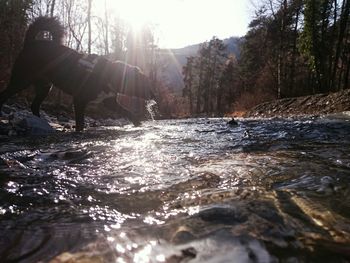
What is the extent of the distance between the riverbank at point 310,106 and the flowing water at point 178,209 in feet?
33.0

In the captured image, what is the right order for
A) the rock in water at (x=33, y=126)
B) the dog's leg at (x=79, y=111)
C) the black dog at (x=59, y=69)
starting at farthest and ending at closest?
the dog's leg at (x=79, y=111), the black dog at (x=59, y=69), the rock in water at (x=33, y=126)

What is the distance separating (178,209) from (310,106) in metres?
13.6

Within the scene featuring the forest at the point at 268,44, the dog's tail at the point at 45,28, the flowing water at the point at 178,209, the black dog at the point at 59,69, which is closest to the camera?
the flowing water at the point at 178,209

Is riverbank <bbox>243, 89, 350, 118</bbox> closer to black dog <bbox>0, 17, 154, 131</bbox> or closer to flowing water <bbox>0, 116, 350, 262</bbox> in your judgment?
black dog <bbox>0, 17, 154, 131</bbox>

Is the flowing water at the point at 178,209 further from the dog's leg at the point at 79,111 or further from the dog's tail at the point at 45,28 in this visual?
the dog's tail at the point at 45,28

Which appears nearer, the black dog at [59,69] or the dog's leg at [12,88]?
the black dog at [59,69]

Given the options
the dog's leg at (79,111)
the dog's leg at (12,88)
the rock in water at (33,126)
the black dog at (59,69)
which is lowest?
the rock in water at (33,126)

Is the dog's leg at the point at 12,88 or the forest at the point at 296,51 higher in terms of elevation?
the forest at the point at 296,51

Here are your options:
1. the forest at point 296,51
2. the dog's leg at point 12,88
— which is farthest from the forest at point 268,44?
the dog's leg at point 12,88

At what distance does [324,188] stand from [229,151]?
6.42ft

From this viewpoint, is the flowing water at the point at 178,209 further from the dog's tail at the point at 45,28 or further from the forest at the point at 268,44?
the forest at the point at 268,44

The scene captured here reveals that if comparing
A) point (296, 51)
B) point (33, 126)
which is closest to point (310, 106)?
point (33, 126)

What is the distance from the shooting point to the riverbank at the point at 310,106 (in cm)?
1285

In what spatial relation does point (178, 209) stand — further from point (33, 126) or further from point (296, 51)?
point (296, 51)
